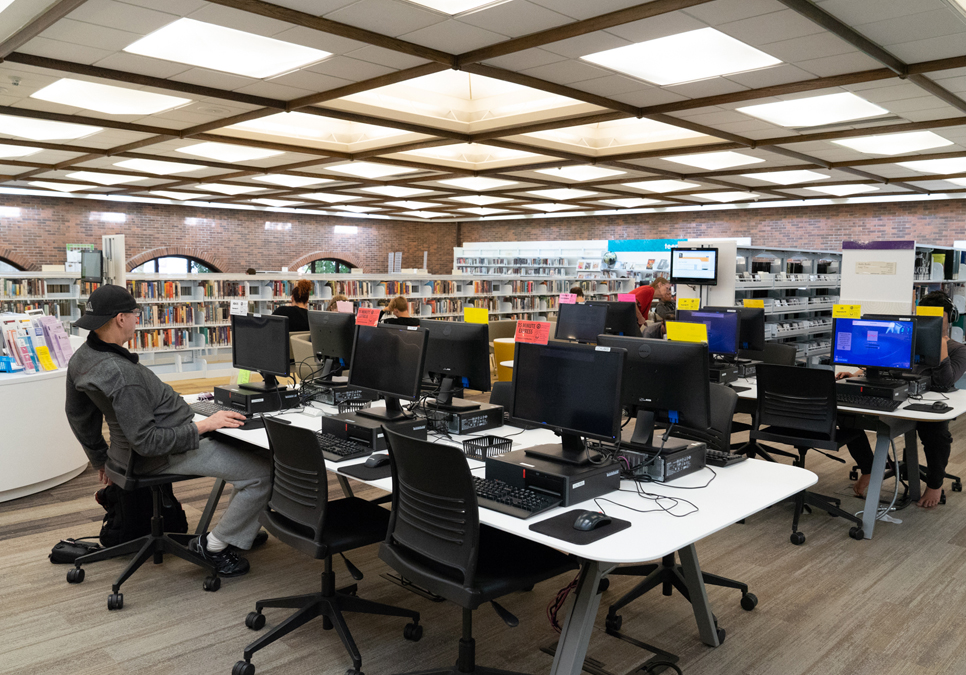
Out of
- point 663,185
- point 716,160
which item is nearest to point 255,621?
point 716,160

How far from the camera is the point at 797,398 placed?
14.3ft

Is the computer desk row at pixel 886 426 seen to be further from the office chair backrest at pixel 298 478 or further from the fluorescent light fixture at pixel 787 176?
the fluorescent light fixture at pixel 787 176

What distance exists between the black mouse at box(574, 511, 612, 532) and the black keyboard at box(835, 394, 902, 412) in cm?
273

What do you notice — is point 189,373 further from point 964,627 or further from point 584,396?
point 964,627

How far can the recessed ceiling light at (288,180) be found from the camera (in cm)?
1320

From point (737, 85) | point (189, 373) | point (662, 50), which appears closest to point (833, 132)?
point (737, 85)

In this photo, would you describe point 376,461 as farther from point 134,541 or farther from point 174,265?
point 174,265

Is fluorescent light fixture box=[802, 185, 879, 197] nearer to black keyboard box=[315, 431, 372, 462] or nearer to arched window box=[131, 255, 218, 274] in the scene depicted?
black keyboard box=[315, 431, 372, 462]

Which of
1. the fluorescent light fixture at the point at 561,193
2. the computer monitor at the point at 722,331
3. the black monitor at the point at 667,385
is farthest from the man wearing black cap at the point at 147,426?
the fluorescent light fixture at the point at 561,193

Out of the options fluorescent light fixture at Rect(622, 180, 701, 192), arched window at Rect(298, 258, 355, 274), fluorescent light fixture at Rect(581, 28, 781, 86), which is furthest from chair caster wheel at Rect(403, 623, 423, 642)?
arched window at Rect(298, 258, 355, 274)

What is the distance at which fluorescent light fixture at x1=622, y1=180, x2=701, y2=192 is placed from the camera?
1295 cm

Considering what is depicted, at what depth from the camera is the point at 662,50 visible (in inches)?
228

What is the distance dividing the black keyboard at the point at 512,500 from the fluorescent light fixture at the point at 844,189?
1274cm

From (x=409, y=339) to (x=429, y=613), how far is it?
128 centimetres
